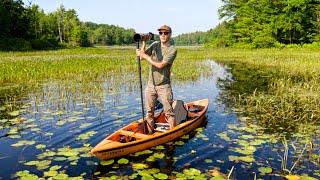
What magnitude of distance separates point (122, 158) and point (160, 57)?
257 centimetres

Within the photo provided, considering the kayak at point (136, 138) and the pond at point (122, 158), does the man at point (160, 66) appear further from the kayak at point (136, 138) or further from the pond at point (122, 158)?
the pond at point (122, 158)

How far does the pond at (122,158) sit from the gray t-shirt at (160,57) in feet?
5.51

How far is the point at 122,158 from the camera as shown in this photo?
7547 mm

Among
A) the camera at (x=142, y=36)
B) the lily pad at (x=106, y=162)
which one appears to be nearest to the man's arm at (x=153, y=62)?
the camera at (x=142, y=36)

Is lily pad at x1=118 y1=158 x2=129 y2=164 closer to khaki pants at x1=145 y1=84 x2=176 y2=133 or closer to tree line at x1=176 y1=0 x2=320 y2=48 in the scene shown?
khaki pants at x1=145 y1=84 x2=176 y2=133

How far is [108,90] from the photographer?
16.1m

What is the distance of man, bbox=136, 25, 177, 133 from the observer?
7.96m

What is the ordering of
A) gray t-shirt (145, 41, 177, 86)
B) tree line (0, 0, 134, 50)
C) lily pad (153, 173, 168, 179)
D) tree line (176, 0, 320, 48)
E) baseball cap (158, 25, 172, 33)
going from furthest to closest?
tree line (176, 0, 320, 48), tree line (0, 0, 134, 50), gray t-shirt (145, 41, 177, 86), baseball cap (158, 25, 172, 33), lily pad (153, 173, 168, 179)

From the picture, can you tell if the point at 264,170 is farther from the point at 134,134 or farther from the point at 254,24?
the point at 254,24

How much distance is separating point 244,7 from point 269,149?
58.1 metres

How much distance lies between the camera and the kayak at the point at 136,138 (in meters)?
7.32

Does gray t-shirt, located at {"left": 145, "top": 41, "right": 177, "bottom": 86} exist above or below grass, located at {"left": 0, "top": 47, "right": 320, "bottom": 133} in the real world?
above

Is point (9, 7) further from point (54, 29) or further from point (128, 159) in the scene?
point (128, 159)

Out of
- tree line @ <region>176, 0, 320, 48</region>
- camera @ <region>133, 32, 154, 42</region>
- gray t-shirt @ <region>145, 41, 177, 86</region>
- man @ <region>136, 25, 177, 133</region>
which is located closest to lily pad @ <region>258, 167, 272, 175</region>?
man @ <region>136, 25, 177, 133</region>
